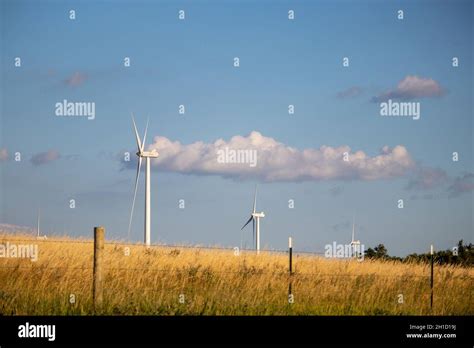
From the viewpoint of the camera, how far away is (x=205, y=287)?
65.0ft

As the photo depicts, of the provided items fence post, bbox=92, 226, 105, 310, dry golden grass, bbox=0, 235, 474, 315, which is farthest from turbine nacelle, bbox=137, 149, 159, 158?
fence post, bbox=92, 226, 105, 310

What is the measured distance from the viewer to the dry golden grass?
16.1 meters

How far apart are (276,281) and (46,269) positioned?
6.67 metres

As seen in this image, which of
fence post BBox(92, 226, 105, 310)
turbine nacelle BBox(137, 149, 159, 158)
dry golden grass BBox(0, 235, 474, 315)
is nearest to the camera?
fence post BBox(92, 226, 105, 310)

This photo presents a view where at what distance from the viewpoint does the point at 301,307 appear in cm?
1761

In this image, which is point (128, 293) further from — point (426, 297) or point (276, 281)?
point (426, 297)

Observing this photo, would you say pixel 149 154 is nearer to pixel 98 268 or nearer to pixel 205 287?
pixel 205 287

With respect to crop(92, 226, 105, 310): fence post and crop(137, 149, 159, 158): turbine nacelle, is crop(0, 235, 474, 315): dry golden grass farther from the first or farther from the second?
crop(137, 149, 159, 158): turbine nacelle

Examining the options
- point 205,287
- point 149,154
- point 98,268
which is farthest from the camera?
point 149,154

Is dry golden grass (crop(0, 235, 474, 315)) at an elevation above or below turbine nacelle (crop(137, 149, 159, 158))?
below

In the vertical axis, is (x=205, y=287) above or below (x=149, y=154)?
below

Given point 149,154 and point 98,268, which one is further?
point 149,154

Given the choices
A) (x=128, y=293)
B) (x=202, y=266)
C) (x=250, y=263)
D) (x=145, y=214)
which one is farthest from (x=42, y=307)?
(x=145, y=214)

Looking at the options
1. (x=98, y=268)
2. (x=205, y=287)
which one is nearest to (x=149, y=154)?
(x=205, y=287)
